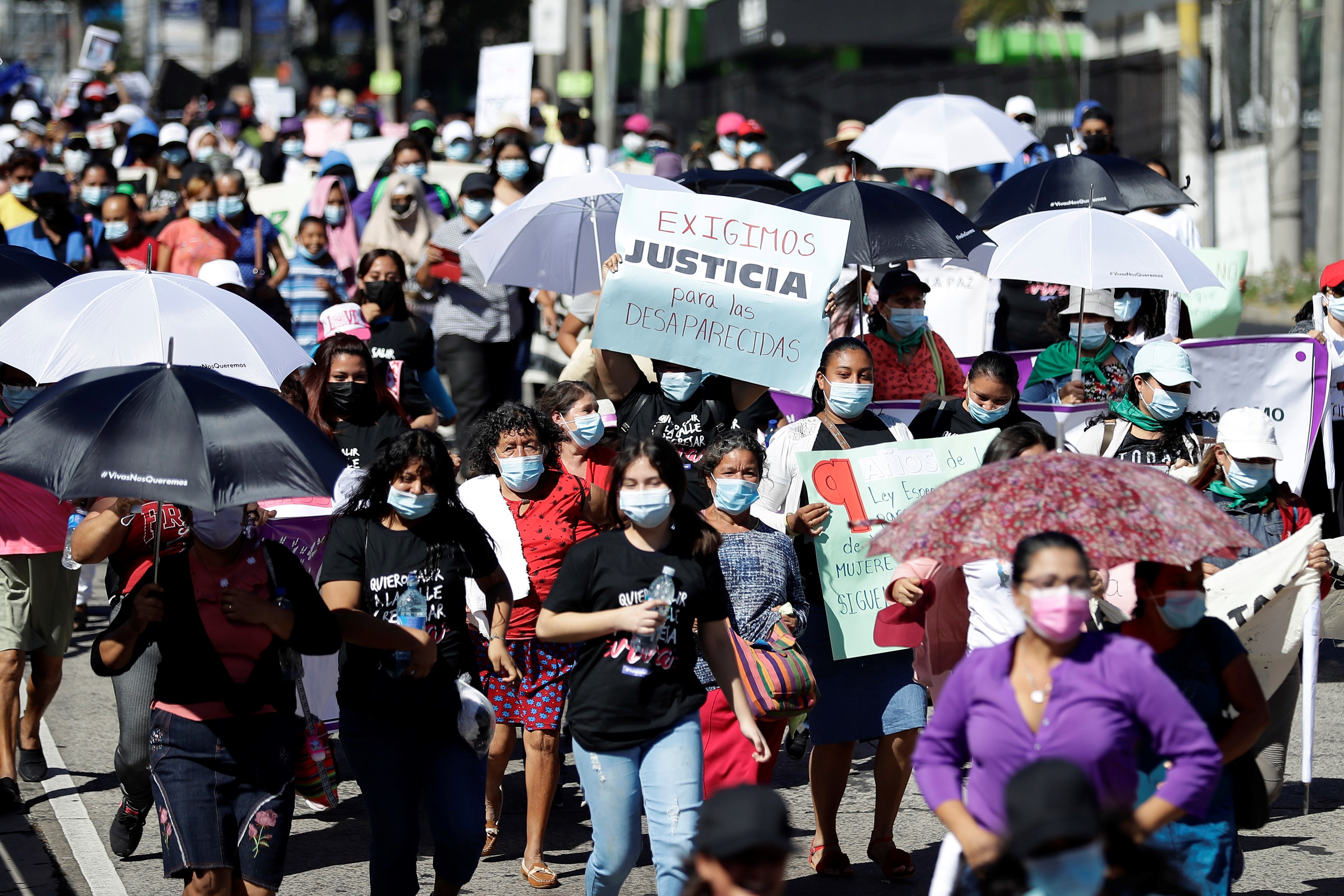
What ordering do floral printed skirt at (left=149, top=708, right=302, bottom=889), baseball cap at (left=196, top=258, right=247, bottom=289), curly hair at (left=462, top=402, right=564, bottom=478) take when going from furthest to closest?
baseball cap at (left=196, top=258, right=247, bottom=289), curly hair at (left=462, top=402, right=564, bottom=478), floral printed skirt at (left=149, top=708, right=302, bottom=889)

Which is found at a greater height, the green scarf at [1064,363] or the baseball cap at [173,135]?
the baseball cap at [173,135]

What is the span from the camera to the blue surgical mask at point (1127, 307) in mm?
9078

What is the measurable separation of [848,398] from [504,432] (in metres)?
1.37

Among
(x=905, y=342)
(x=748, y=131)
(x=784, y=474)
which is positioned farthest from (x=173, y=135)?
(x=784, y=474)

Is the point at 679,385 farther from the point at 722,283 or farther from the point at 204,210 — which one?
the point at 204,210

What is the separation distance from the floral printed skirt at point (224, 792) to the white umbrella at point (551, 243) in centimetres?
439

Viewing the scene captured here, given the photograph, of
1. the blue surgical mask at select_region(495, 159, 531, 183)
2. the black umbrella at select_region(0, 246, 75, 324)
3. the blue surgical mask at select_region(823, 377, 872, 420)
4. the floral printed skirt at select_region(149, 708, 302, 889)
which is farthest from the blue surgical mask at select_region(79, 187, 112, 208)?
the floral printed skirt at select_region(149, 708, 302, 889)

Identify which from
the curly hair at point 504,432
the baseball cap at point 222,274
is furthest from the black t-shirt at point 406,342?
Result: the curly hair at point 504,432

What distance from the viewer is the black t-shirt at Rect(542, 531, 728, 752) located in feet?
17.3

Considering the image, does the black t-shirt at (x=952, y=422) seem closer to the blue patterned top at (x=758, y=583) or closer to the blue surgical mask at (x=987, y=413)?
the blue surgical mask at (x=987, y=413)

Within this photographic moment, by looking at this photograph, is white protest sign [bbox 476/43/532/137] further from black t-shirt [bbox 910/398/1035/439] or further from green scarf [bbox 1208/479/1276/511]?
green scarf [bbox 1208/479/1276/511]

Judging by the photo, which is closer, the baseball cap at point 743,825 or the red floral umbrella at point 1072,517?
the baseball cap at point 743,825

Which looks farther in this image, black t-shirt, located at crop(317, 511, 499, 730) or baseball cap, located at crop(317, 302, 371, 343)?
baseball cap, located at crop(317, 302, 371, 343)

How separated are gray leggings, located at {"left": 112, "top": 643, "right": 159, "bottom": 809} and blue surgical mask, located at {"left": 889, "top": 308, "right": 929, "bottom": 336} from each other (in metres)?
3.78
